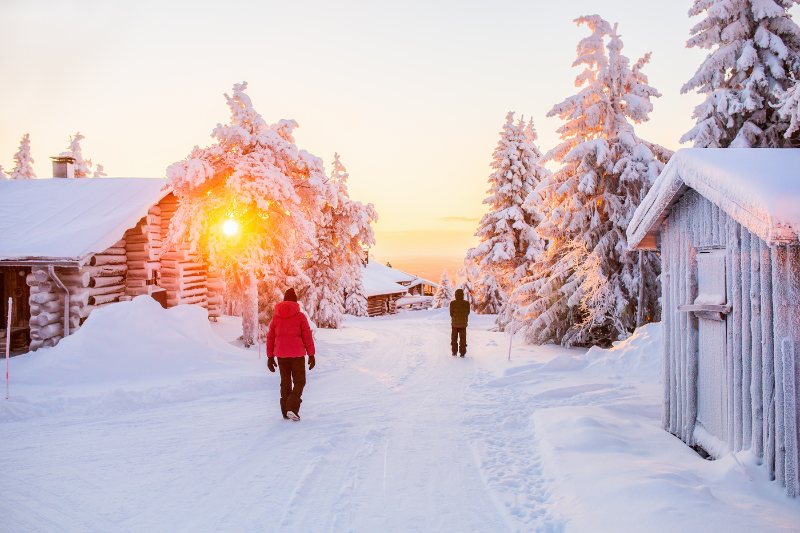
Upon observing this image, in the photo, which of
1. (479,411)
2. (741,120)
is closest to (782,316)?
(479,411)

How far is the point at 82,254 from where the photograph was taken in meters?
11.9

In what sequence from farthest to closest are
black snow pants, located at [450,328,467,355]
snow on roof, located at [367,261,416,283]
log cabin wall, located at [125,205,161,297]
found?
snow on roof, located at [367,261,416,283] < log cabin wall, located at [125,205,161,297] < black snow pants, located at [450,328,467,355]

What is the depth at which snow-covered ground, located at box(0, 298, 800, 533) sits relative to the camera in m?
4.14

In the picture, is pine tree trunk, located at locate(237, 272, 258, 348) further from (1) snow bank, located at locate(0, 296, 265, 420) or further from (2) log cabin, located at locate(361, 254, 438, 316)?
(2) log cabin, located at locate(361, 254, 438, 316)

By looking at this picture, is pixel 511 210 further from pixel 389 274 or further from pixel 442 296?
pixel 389 274

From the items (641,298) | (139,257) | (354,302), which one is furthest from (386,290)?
(641,298)

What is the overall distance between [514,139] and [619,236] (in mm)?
12344

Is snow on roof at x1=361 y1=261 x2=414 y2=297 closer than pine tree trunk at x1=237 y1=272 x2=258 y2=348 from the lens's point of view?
No

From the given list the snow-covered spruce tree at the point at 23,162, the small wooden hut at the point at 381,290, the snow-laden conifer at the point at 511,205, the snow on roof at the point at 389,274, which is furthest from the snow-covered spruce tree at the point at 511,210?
the snow-covered spruce tree at the point at 23,162

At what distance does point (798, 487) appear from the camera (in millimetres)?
4121

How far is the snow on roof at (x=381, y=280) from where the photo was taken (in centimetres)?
4572

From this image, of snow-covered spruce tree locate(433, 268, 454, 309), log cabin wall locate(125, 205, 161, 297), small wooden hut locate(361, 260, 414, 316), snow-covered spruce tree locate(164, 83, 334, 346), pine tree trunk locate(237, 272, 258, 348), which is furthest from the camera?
snow-covered spruce tree locate(433, 268, 454, 309)

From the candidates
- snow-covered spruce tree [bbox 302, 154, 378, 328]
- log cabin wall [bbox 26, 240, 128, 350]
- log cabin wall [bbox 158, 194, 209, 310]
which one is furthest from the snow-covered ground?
snow-covered spruce tree [bbox 302, 154, 378, 328]

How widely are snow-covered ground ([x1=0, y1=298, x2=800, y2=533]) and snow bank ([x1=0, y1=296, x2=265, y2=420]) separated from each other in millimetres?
42
